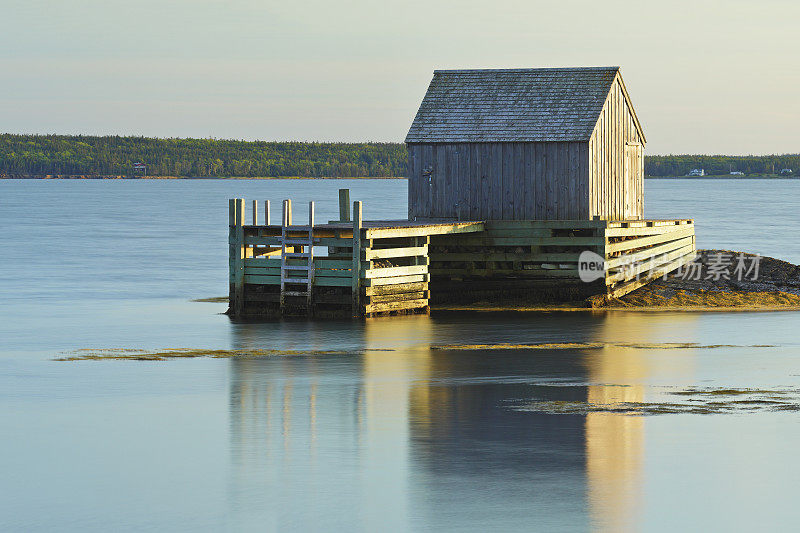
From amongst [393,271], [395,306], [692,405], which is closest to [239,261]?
[393,271]

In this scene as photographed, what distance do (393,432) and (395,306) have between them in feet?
42.0

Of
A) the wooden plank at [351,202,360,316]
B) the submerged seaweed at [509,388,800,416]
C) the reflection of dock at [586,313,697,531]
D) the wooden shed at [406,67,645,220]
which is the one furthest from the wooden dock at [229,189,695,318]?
the submerged seaweed at [509,388,800,416]

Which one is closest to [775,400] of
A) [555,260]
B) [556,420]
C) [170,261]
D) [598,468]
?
[556,420]

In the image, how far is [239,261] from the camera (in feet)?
87.8

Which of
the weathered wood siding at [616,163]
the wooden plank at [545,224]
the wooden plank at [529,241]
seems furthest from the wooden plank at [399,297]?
the weathered wood siding at [616,163]

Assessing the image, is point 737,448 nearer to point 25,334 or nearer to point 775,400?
point 775,400

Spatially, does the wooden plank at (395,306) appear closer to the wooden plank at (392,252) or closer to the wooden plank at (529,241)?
the wooden plank at (392,252)

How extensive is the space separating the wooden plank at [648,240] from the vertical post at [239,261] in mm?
8100

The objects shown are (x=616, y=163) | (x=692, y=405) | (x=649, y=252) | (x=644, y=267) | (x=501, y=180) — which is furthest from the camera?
(x=649, y=252)

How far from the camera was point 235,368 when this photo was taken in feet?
64.0

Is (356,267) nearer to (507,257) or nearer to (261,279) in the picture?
(261,279)

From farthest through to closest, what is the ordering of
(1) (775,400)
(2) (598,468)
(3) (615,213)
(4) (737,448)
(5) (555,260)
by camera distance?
(3) (615,213) → (5) (555,260) → (1) (775,400) → (4) (737,448) → (2) (598,468)

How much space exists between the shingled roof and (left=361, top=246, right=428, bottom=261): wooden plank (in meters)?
4.16

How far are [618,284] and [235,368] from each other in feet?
42.0
